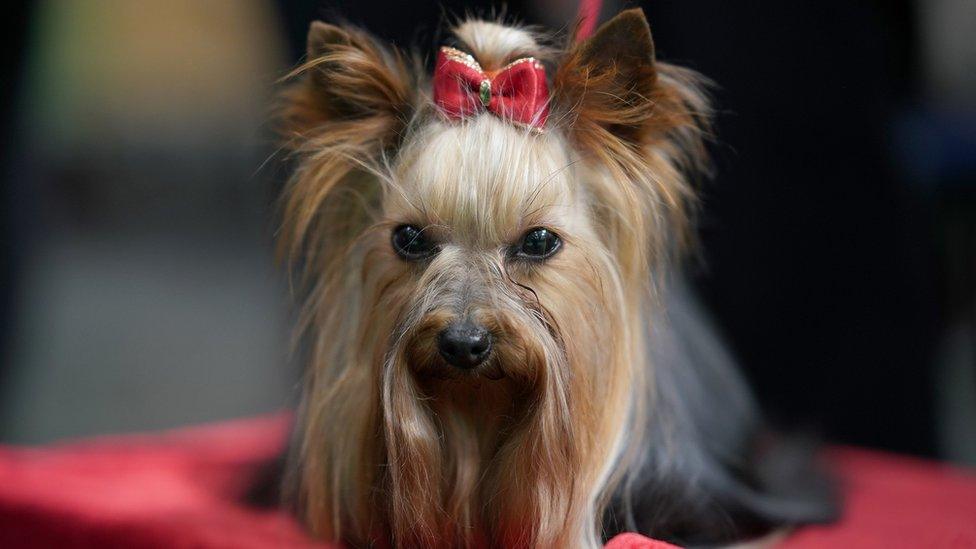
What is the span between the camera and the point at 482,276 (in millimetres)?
1176

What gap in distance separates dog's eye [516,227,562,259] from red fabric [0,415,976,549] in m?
0.39

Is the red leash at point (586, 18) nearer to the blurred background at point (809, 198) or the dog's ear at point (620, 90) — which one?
the dog's ear at point (620, 90)

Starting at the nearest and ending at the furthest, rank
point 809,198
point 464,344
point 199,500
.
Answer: point 464,344 → point 199,500 → point 809,198

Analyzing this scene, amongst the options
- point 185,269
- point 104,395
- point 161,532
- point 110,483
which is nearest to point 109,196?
point 185,269

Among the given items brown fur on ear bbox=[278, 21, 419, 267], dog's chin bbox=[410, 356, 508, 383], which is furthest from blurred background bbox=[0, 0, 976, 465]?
dog's chin bbox=[410, 356, 508, 383]

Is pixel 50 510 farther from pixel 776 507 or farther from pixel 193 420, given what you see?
pixel 193 420

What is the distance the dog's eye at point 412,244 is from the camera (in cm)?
125

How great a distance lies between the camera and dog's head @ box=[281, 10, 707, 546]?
3.89 feet

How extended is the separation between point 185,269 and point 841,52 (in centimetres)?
380

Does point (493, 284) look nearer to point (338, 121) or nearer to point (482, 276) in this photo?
point (482, 276)

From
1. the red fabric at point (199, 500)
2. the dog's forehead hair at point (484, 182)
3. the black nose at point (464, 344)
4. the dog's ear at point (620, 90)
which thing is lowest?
the red fabric at point (199, 500)

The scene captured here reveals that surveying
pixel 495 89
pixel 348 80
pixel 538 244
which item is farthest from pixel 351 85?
pixel 538 244

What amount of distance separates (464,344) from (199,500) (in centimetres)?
87

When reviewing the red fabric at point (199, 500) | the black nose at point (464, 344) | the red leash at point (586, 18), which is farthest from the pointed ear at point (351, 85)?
the red fabric at point (199, 500)
